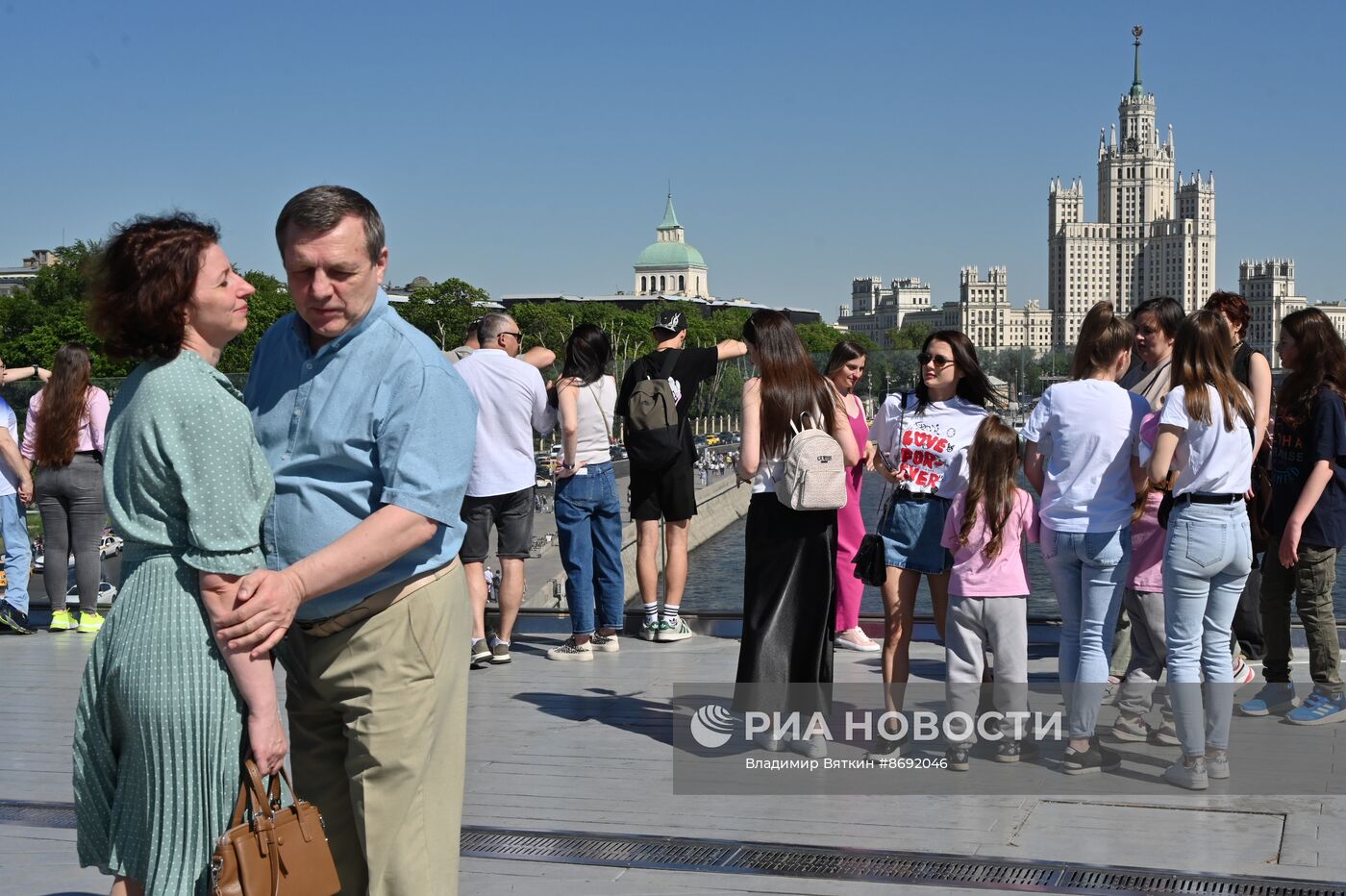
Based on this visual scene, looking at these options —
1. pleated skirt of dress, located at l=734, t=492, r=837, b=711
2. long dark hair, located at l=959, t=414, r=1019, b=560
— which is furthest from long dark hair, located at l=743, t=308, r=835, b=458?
long dark hair, located at l=959, t=414, r=1019, b=560

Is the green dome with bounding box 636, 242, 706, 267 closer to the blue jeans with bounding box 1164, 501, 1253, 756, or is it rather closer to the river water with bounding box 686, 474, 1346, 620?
the river water with bounding box 686, 474, 1346, 620

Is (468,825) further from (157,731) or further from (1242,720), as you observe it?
A: (1242,720)

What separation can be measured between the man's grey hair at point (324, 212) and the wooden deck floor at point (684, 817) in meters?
1.88

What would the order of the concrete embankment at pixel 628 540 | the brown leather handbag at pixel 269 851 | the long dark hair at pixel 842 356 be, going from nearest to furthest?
the brown leather handbag at pixel 269 851, the long dark hair at pixel 842 356, the concrete embankment at pixel 628 540

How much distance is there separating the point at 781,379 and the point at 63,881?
2.77 metres

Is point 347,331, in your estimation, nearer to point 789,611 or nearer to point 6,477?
point 789,611

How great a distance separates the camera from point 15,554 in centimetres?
825

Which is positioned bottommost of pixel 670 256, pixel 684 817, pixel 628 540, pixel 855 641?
pixel 628 540

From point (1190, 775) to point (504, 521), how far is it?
3.46m

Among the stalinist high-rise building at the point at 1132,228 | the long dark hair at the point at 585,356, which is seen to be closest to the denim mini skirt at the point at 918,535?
the long dark hair at the point at 585,356

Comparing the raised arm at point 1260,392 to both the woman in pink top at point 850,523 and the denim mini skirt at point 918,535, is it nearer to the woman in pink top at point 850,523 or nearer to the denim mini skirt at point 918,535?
the denim mini skirt at point 918,535

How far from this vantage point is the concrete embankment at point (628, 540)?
23156 millimetres

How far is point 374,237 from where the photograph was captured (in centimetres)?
282

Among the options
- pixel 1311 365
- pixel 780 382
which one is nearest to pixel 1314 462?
pixel 1311 365
